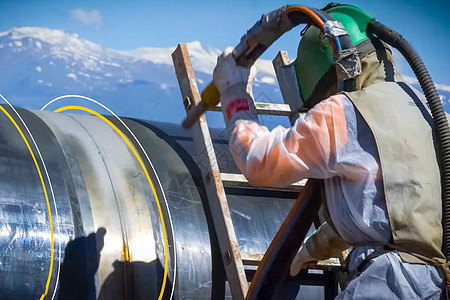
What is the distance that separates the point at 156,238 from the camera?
2.27m

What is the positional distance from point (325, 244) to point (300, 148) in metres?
0.60

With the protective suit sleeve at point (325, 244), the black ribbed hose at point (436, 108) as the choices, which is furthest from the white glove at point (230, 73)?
the protective suit sleeve at point (325, 244)

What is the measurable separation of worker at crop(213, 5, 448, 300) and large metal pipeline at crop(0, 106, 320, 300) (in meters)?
0.57

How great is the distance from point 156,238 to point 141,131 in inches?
24.6

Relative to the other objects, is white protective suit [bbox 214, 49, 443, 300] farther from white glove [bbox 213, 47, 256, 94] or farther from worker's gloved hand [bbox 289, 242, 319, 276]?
worker's gloved hand [bbox 289, 242, 319, 276]

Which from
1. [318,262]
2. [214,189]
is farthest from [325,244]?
[214,189]

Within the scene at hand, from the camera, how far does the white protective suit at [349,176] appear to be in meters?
1.69

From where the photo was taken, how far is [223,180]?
2557mm

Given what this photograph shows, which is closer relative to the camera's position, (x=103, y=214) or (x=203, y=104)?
(x=103, y=214)

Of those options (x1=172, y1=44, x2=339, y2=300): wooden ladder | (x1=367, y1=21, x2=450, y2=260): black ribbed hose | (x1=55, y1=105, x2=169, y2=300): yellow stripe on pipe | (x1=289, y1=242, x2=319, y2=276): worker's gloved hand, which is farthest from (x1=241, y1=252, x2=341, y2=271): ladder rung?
(x1=367, y1=21, x2=450, y2=260): black ribbed hose

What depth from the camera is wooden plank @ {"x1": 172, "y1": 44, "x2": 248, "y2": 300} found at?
2313mm

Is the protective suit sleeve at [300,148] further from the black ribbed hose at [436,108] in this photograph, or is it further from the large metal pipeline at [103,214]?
the large metal pipeline at [103,214]

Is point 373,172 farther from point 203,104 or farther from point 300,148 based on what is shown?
point 203,104

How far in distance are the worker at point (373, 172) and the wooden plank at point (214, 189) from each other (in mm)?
513
